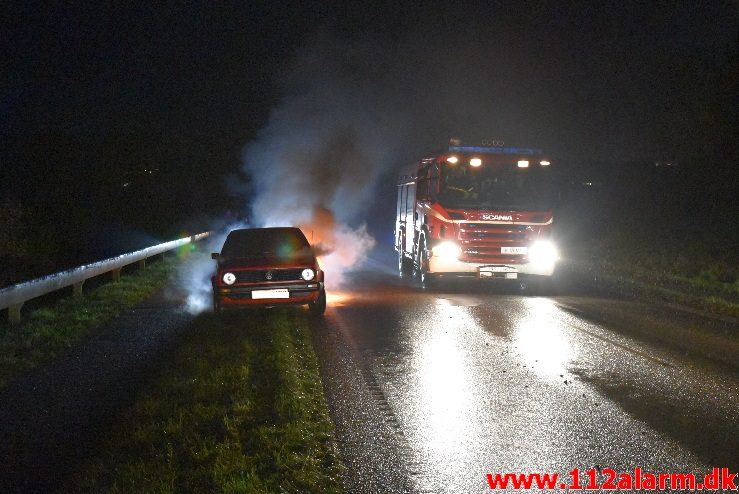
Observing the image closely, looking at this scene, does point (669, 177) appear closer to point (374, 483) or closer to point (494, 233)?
point (494, 233)

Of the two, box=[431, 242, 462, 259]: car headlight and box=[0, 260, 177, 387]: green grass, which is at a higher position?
box=[431, 242, 462, 259]: car headlight

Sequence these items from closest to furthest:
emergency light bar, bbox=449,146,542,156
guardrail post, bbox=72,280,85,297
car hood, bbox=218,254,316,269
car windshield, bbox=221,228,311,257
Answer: car hood, bbox=218,254,316,269 → car windshield, bbox=221,228,311,257 → guardrail post, bbox=72,280,85,297 → emergency light bar, bbox=449,146,542,156

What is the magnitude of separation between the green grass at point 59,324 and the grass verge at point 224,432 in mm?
1814

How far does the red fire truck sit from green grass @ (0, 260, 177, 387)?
666 cm

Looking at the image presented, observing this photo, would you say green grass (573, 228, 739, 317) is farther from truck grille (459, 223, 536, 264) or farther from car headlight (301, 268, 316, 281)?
car headlight (301, 268, 316, 281)

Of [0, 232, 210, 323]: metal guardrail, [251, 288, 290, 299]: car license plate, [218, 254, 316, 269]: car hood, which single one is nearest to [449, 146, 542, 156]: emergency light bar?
[218, 254, 316, 269]: car hood

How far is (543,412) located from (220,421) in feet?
9.23

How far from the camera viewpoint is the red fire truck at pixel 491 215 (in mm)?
17453

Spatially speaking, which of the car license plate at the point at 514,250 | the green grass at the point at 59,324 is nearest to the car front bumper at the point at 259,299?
the green grass at the point at 59,324

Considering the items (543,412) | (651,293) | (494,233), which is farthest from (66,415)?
(651,293)

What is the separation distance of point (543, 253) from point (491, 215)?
145 centimetres

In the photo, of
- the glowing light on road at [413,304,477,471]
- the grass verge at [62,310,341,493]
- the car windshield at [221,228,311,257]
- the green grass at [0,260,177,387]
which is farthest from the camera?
the car windshield at [221,228,311,257]

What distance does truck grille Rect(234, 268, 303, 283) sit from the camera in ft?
42.8

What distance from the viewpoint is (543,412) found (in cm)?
704
